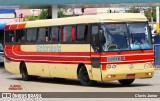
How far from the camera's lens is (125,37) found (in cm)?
2017

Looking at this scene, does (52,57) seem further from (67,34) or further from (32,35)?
(32,35)

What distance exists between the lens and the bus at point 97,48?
20.0m

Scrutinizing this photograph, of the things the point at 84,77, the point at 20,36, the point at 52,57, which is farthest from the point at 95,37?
the point at 20,36

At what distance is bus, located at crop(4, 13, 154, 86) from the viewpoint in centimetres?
1995

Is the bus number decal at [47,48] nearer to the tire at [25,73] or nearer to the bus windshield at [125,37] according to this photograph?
the tire at [25,73]

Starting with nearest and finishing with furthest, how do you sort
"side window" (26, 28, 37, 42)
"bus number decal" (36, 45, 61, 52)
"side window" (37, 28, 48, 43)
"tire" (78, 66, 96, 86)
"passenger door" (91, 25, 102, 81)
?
"passenger door" (91, 25, 102, 81) < "tire" (78, 66, 96, 86) < "bus number decal" (36, 45, 61, 52) < "side window" (37, 28, 48, 43) < "side window" (26, 28, 37, 42)

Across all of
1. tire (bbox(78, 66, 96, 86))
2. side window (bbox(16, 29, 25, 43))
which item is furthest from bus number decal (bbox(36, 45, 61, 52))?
tire (bbox(78, 66, 96, 86))

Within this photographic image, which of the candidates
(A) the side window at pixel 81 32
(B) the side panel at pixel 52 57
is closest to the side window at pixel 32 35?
(B) the side panel at pixel 52 57

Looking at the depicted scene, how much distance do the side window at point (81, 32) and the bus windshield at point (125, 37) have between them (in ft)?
4.00

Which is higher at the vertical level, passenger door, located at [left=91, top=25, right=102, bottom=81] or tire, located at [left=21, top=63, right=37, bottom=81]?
passenger door, located at [left=91, top=25, right=102, bottom=81]

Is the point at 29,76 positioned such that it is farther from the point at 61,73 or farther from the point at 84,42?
the point at 84,42

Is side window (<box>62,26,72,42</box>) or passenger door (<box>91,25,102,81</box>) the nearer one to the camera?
passenger door (<box>91,25,102,81</box>)

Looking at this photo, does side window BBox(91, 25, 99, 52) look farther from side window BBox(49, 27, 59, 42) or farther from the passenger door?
side window BBox(49, 27, 59, 42)

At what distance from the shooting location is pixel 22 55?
2623cm
